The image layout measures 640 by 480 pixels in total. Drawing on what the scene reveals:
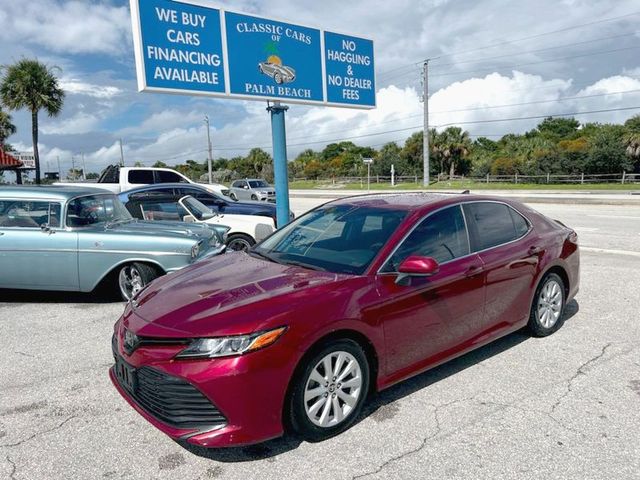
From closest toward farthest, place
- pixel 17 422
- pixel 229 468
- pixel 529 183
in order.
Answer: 1. pixel 229 468
2. pixel 17 422
3. pixel 529 183

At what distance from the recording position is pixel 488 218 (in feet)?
14.1

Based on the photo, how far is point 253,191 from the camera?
27.5 meters

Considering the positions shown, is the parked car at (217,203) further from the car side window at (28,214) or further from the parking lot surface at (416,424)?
the parking lot surface at (416,424)

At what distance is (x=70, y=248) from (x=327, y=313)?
172 inches

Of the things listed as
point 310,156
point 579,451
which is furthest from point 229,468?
point 310,156

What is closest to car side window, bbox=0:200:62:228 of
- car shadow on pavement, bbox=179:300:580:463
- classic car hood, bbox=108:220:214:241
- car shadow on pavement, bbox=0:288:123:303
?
classic car hood, bbox=108:220:214:241

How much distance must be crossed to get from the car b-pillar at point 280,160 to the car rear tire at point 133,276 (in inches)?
128

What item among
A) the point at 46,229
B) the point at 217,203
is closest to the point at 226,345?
the point at 46,229

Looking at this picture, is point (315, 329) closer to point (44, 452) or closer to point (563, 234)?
point (44, 452)

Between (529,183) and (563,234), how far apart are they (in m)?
40.6

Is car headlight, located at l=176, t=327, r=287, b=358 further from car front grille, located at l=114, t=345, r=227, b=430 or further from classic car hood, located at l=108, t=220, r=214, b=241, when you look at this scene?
classic car hood, located at l=108, t=220, r=214, b=241

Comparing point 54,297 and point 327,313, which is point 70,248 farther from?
point 327,313

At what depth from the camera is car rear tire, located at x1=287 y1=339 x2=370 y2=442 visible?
2.88m

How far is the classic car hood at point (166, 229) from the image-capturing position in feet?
20.6
